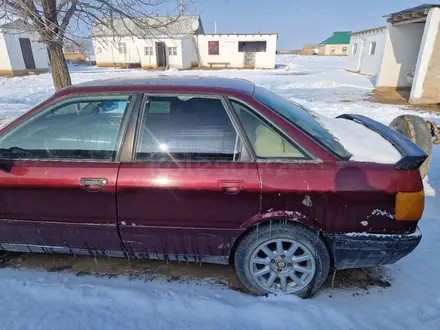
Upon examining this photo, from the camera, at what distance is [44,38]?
18.7 ft

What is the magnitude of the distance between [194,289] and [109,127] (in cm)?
153

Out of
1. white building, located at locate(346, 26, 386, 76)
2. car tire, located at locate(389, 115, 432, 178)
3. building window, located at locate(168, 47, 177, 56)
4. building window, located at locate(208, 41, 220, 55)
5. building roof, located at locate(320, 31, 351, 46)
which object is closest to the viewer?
car tire, located at locate(389, 115, 432, 178)

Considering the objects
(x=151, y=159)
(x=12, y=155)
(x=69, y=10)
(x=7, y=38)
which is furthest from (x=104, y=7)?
(x=7, y=38)

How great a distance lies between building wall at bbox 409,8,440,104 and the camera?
1008 cm

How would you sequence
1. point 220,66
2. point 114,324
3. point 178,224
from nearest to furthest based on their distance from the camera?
point 114,324, point 178,224, point 220,66

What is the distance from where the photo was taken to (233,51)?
106ft

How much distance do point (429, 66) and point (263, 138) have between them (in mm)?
11582

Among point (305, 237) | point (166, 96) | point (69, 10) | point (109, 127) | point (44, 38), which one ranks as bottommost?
point (305, 237)

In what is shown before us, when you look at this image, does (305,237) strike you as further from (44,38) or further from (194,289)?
(44,38)

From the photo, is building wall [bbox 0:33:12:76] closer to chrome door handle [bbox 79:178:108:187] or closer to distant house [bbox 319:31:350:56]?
chrome door handle [bbox 79:178:108:187]

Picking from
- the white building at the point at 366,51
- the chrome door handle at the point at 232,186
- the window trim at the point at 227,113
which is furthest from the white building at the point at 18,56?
the chrome door handle at the point at 232,186

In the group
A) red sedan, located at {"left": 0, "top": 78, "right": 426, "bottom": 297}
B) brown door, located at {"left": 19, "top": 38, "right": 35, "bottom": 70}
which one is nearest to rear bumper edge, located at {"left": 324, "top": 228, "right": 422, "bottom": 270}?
red sedan, located at {"left": 0, "top": 78, "right": 426, "bottom": 297}

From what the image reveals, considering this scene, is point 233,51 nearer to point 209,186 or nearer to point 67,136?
point 67,136

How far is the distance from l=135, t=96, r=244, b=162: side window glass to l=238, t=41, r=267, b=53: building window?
3244 centimetres
